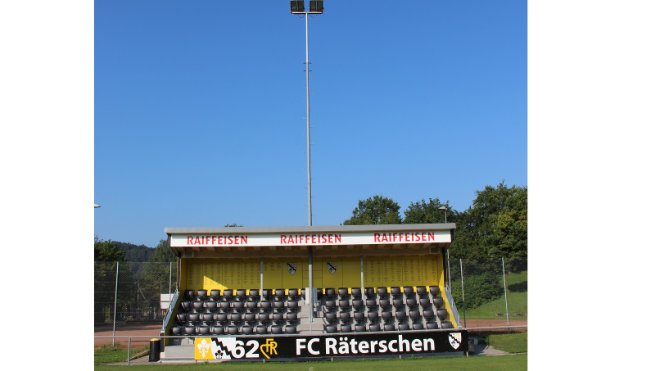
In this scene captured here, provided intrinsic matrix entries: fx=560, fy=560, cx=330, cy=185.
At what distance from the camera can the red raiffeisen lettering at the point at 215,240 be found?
17375 mm

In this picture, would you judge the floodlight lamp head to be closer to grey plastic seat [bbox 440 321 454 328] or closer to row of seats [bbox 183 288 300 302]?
row of seats [bbox 183 288 300 302]

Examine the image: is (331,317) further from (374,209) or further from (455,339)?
(374,209)

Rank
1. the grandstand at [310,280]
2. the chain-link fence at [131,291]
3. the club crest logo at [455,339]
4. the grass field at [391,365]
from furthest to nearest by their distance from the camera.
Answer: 1. the chain-link fence at [131,291]
2. the grandstand at [310,280]
3. the club crest logo at [455,339]
4. the grass field at [391,365]

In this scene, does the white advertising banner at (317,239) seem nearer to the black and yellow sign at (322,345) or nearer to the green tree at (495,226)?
the black and yellow sign at (322,345)

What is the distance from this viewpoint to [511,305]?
19.6 metres

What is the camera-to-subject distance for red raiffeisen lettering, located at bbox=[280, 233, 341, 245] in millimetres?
17250

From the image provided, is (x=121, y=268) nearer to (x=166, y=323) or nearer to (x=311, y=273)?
(x=166, y=323)

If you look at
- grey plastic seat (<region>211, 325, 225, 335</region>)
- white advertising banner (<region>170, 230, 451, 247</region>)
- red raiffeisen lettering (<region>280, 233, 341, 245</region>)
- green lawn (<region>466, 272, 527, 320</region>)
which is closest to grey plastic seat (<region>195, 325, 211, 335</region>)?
grey plastic seat (<region>211, 325, 225, 335</region>)

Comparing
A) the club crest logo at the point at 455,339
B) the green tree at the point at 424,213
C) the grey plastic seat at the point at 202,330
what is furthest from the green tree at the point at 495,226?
the grey plastic seat at the point at 202,330

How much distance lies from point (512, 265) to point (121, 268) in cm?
1362

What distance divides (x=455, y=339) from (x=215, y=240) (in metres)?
7.75

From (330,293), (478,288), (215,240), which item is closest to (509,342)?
(478,288)

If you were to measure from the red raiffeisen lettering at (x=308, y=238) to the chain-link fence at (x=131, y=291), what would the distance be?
4.96 m
